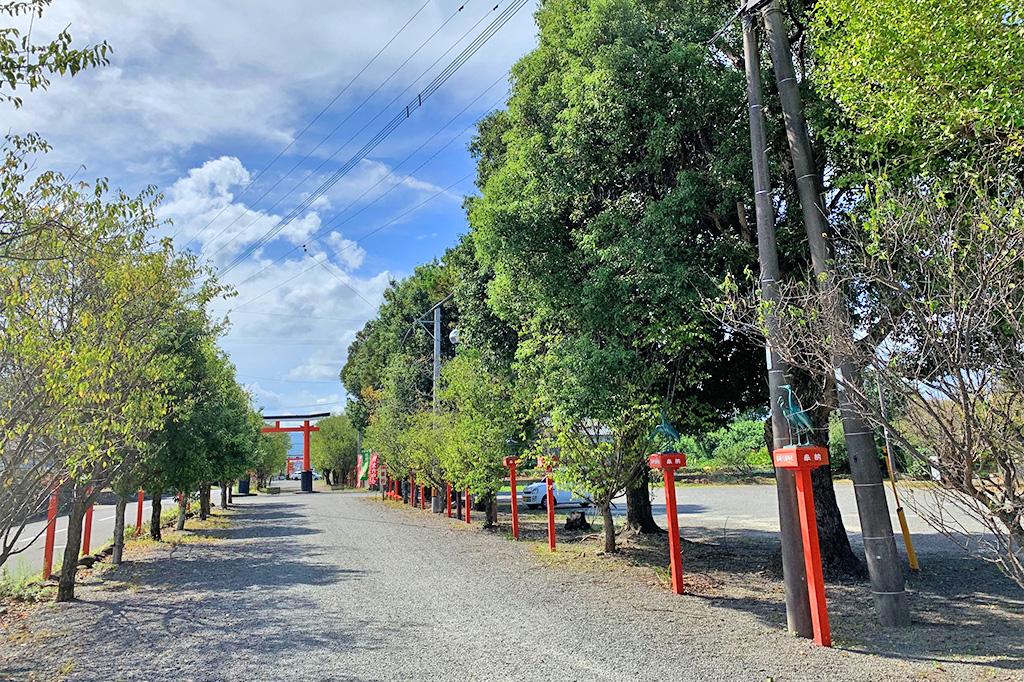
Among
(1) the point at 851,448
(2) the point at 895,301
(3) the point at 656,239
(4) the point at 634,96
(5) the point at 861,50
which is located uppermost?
(4) the point at 634,96

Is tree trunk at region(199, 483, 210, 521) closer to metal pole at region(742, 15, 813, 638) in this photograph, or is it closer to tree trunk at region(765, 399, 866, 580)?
tree trunk at region(765, 399, 866, 580)

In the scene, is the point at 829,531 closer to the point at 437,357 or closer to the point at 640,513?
the point at 640,513

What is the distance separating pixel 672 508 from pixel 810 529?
2.67m

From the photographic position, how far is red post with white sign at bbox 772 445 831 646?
20.5ft

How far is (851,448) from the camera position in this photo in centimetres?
713

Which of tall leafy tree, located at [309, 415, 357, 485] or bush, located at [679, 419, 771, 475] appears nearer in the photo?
bush, located at [679, 419, 771, 475]

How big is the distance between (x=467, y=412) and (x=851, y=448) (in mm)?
10709

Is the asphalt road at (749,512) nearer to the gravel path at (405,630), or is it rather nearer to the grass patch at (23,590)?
the gravel path at (405,630)

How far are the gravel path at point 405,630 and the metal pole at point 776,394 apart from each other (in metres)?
0.36

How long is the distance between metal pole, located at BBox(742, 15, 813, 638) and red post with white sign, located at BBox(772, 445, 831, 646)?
214mm

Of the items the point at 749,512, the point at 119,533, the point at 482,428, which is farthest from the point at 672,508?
the point at 749,512

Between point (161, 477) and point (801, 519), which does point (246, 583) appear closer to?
point (161, 477)

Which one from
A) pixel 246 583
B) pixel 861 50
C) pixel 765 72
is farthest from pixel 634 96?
pixel 246 583

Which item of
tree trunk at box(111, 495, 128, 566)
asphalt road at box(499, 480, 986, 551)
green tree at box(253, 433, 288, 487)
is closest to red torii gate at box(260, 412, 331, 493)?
green tree at box(253, 433, 288, 487)
